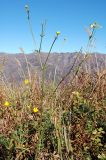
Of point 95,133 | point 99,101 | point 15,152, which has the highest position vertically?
point 99,101

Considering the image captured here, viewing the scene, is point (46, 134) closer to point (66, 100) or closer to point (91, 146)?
point (91, 146)

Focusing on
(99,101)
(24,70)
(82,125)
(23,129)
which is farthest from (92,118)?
(24,70)

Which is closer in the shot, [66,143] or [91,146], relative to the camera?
[66,143]

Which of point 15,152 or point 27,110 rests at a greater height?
point 27,110

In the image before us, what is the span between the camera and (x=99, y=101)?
151 inches

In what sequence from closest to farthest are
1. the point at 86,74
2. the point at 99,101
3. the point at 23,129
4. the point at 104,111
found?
1. the point at 23,129
2. the point at 104,111
3. the point at 99,101
4. the point at 86,74

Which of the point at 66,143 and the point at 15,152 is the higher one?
the point at 66,143

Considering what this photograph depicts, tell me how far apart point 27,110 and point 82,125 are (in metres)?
0.76

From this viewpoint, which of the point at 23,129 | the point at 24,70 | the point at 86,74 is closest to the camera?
the point at 23,129

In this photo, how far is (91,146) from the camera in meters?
3.25

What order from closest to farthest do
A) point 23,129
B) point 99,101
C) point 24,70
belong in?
point 23,129 → point 99,101 → point 24,70

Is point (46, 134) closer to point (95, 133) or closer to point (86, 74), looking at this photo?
point (95, 133)

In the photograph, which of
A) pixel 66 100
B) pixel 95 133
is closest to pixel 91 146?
pixel 95 133

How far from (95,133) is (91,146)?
14cm
